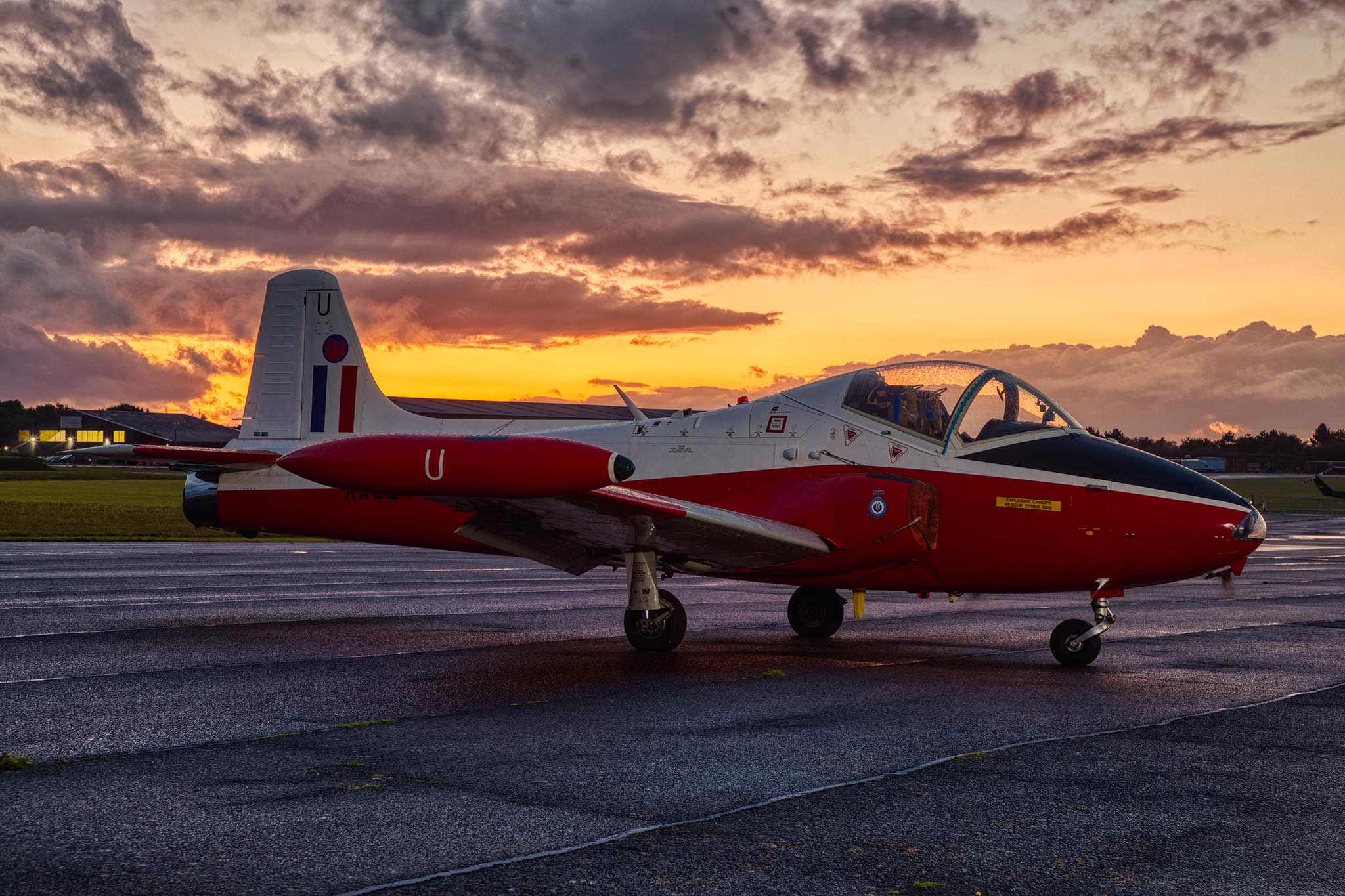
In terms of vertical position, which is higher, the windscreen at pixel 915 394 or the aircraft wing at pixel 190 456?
the windscreen at pixel 915 394

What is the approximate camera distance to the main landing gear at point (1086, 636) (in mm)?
11172

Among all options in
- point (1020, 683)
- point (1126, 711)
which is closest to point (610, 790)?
point (1126, 711)

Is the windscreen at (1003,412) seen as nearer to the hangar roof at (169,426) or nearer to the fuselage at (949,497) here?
the fuselage at (949,497)

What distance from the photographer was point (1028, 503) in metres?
11.2

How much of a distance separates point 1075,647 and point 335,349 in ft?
32.5

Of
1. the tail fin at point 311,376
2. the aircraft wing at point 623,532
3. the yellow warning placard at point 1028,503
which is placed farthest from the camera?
the tail fin at point 311,376

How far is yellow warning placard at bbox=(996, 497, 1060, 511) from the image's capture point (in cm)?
1109

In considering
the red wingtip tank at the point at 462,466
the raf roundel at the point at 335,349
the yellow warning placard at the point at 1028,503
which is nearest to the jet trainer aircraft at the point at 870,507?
the yellow warning placard at the point at 1028,503

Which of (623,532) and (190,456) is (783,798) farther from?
(190,456)

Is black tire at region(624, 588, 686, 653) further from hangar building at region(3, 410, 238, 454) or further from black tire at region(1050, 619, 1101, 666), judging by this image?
hangar building at region(3, 410, 238, 454)

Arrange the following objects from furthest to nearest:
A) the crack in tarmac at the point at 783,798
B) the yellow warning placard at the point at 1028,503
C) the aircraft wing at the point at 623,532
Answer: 1. the yellow warning placard at the point at 1028,503
2. the aircraft wing at the point at 623,532
3. the crack in tarmac at the point at 783,798

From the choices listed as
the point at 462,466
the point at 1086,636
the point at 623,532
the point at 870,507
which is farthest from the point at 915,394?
the point at 462,466

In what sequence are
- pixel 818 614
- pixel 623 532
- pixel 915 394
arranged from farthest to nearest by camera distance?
pixel 818 614 → pixel 915 394 → pixel 623 532

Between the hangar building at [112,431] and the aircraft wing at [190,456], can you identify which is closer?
the aircraft wing at [190,456]
